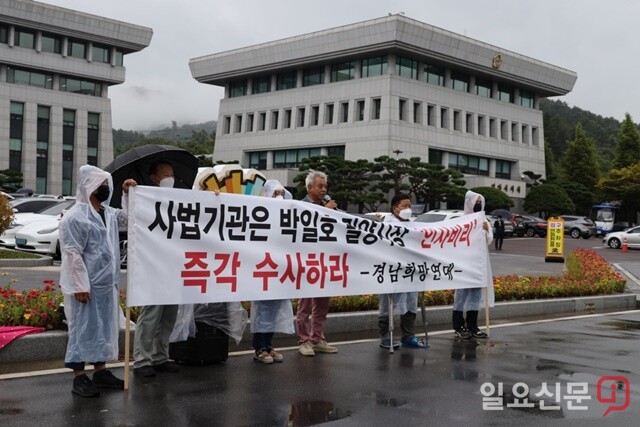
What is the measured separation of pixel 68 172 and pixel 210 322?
6517cm

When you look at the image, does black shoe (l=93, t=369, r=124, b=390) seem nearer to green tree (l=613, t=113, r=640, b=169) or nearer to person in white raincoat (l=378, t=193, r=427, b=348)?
person in white raincoat (l=378, t=193, r=427, b=348)

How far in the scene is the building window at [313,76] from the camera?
217ft

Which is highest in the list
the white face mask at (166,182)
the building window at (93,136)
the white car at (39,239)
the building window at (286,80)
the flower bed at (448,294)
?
the building window at (286,80)

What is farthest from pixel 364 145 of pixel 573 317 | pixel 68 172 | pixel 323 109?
pixel 573 317

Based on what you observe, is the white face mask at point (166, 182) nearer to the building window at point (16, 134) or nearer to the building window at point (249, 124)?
the building window at point (16, 134)

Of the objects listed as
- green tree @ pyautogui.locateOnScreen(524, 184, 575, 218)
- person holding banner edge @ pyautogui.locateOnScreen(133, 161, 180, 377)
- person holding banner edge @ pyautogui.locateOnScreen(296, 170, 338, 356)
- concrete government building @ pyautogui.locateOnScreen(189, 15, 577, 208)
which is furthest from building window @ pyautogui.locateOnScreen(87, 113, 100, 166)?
person holding banner edge @ pyautogui.locateOnScreen(133, 161, 180, 377)

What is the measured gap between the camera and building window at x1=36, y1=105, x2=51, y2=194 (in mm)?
66312

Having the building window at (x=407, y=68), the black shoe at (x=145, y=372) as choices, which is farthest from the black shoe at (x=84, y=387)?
the building window at (x=407, y=68)

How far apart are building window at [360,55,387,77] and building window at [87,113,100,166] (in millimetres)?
26262

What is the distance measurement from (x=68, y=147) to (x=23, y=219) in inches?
2036

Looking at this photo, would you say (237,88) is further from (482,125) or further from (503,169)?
(503,169)

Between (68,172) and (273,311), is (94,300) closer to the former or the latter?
(273,311)

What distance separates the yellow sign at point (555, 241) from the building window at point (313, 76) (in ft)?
136

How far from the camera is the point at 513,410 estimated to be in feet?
19.7
